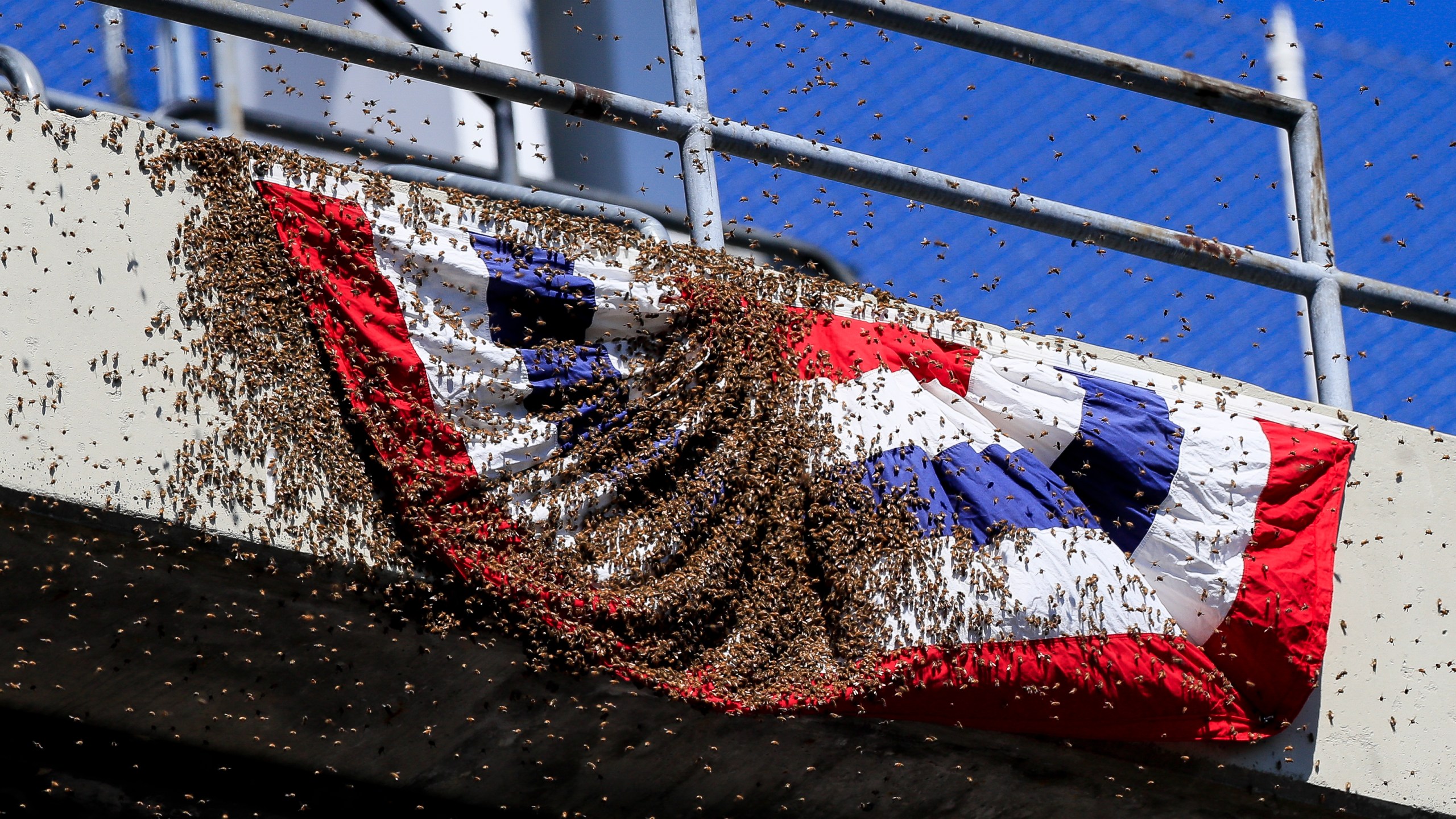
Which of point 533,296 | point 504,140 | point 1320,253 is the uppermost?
point 504,140

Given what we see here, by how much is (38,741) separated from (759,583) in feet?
7.37

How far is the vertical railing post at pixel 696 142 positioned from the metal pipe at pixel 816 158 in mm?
43

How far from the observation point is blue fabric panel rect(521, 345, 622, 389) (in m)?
4.57

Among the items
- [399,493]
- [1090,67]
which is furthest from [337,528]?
[1090,67]

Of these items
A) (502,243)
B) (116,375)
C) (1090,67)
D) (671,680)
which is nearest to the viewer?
(116,375)

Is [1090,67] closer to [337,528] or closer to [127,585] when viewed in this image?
[337,528]

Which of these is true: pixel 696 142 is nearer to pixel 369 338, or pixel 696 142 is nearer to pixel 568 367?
pixel 568 367

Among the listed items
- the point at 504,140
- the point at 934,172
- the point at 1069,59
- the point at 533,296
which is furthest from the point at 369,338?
the point at 1069,59

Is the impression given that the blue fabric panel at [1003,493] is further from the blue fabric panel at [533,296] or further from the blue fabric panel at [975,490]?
the blue fabric panel at [533,296]

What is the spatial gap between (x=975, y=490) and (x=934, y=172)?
1147 millimetres

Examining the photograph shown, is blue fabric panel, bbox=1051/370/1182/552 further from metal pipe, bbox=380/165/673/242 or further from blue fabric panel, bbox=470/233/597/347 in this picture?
blue fabric panel, bbox=470/233/597/347

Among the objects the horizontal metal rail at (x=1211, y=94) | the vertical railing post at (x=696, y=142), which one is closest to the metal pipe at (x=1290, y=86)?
the horizontal metal rail at (x=1211, y=94)

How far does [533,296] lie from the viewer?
465 centimetres

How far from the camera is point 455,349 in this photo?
4465 mm
